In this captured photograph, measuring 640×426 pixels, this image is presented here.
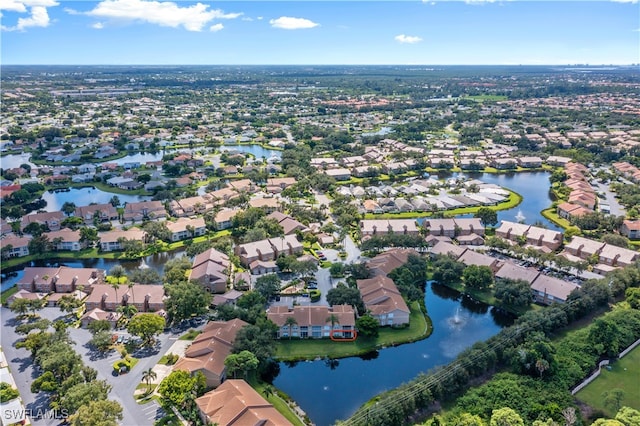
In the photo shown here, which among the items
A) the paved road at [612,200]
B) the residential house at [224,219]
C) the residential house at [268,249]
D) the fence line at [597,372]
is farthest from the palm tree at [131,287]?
the paved road at [612,200]

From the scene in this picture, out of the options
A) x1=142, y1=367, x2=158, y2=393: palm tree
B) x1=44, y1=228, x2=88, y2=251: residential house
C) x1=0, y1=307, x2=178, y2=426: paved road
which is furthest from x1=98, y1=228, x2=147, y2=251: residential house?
x1=142, y1=367, x2=158, y2=393: palm tree

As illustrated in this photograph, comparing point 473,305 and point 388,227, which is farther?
point 388,227

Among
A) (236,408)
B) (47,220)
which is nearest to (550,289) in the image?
Result: (236,408)

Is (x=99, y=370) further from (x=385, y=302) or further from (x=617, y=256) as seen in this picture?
(x=617, y=256)

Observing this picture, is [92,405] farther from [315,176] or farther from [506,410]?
[315,176]

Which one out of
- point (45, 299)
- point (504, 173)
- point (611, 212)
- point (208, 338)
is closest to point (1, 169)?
point (45, 299)

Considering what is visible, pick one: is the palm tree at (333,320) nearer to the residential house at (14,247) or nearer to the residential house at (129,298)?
the residential house at (129,298)

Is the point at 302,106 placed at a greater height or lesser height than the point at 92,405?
greater
